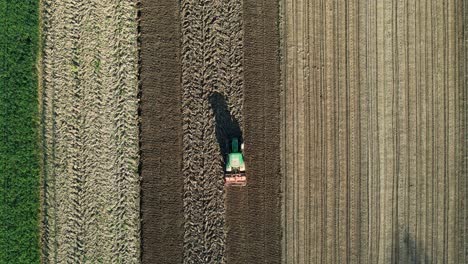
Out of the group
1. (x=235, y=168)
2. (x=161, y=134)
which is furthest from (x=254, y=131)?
(x=161, y=134)

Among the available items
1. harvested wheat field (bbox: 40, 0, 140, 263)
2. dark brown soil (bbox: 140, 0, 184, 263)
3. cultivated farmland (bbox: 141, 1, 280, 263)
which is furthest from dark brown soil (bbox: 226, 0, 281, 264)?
harvested wheat field (bbox: 40, 0, 140, 263)

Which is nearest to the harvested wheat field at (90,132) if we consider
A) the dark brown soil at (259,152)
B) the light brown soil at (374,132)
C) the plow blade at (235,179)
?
the plow blade at (235,179)

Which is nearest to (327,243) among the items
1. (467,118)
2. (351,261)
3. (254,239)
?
(351,261)

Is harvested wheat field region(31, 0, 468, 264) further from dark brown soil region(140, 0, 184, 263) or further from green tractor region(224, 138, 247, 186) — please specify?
green tractor region(224, 138, 247, 186)

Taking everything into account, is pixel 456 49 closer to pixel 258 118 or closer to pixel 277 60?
pixel 277 60

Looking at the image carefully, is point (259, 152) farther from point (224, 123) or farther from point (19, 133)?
point (19, 133)

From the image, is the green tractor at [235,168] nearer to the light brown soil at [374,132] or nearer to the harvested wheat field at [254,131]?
the harvested wheat field at [254,131]
